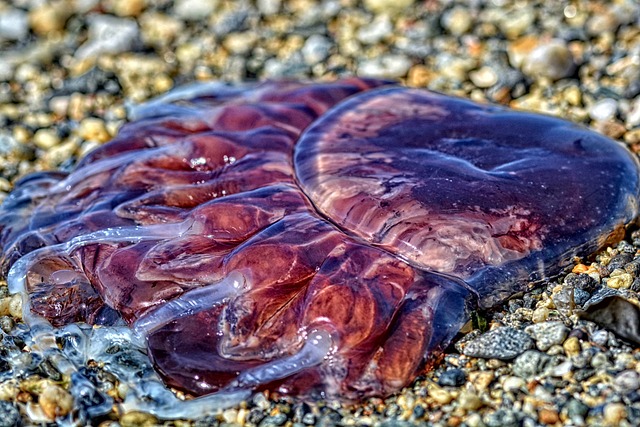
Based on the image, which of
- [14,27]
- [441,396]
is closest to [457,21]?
[14,27]

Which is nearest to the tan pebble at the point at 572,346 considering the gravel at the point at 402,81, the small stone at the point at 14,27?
the gravel at the point at 402,81

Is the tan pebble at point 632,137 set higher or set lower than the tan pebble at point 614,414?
higher

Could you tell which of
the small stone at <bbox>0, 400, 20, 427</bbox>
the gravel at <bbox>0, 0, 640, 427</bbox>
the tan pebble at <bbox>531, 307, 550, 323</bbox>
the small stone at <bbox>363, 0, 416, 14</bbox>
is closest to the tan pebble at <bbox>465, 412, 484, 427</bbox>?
the gravel at <bbox>0, 0, 640, 427</bbox>

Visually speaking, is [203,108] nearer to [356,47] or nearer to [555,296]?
[356,47]

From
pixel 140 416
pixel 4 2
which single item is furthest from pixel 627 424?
pixel 4 2

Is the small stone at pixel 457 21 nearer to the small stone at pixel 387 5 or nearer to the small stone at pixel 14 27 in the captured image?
the small stone at pixel 387 5

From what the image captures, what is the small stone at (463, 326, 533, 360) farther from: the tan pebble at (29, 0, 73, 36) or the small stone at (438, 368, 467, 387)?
the tan pebble at (29, 0, 73, 36)
